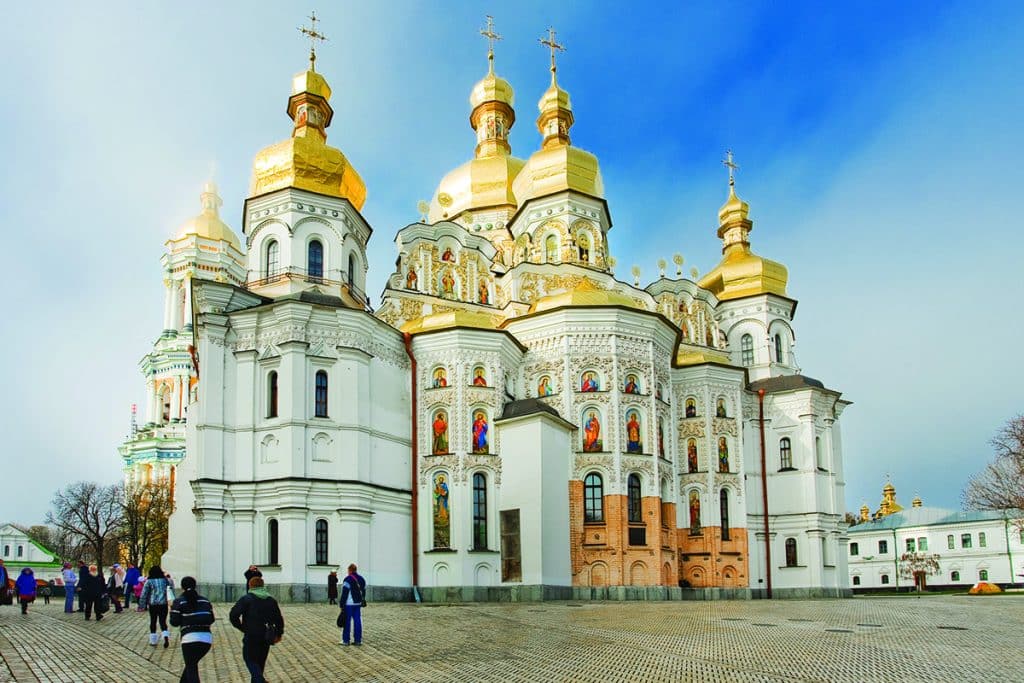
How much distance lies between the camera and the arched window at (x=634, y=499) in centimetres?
3378

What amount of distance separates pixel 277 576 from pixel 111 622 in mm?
9626

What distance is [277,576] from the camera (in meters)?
28.6

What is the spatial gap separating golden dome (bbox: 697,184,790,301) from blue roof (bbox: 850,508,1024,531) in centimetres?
3583

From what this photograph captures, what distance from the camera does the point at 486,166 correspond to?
50.1 meters

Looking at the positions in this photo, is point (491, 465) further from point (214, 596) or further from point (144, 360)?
point (144, 360)

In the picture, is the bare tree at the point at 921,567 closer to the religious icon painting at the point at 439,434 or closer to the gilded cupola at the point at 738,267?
the gilded cupola at the point at 738,267

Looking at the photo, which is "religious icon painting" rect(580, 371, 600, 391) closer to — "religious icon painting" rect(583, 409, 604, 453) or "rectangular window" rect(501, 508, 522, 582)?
"religious icon painting" rect(583, 409, 604, 453)

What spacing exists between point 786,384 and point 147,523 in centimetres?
3650

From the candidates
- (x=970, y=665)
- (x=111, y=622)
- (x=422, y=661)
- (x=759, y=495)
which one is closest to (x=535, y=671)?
(x=422, y=661)

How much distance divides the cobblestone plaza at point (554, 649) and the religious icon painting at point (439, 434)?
11.9 meters

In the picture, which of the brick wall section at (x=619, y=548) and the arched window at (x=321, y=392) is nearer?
the arched window at (x=321, y=392)

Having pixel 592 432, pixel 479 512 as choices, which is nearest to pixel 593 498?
pixel 592 432

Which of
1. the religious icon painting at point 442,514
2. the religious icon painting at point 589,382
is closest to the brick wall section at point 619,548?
the religious icon painting at point 589,382

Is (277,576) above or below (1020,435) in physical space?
below
